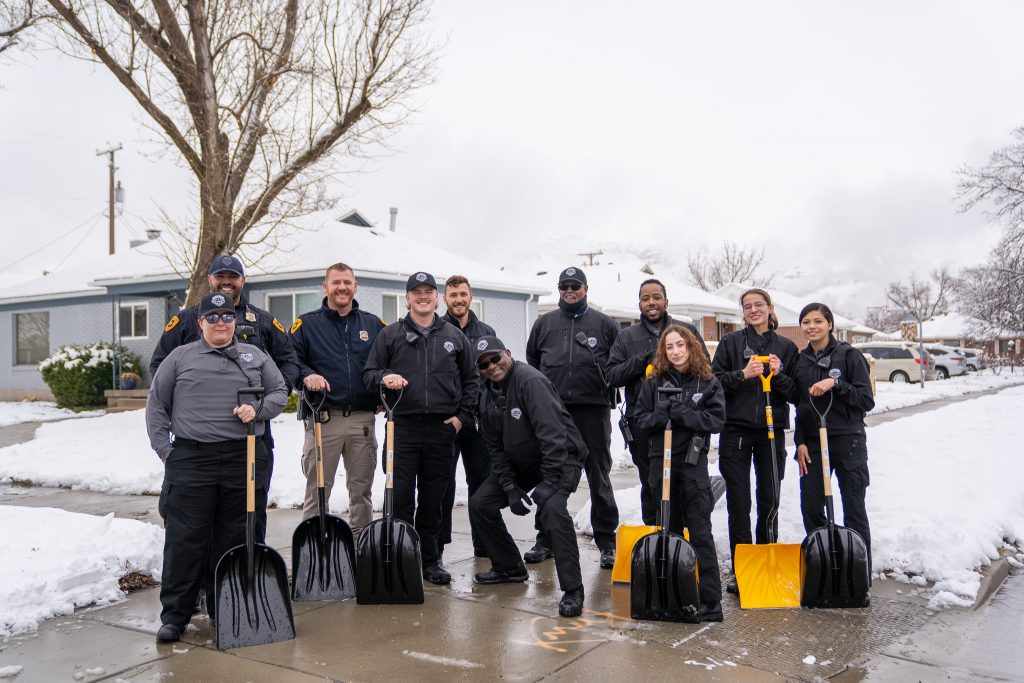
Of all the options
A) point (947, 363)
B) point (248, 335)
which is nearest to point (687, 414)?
point (248, 335)

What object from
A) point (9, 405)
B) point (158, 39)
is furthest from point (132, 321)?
point (158, 39)

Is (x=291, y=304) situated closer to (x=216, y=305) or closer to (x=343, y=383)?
(x=343, y=383)

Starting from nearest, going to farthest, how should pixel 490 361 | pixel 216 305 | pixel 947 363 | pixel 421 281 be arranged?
pixel 216 305, pixel 490 361, pixel 421 281, pixel 947 363

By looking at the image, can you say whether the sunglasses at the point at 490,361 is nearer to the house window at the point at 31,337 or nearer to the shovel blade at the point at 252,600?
the shovel blade at the point at 252,600

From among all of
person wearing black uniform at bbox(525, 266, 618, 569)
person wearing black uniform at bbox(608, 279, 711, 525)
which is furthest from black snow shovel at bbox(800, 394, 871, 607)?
person wearing black uniform at bbox(525, 266, 618, 569)

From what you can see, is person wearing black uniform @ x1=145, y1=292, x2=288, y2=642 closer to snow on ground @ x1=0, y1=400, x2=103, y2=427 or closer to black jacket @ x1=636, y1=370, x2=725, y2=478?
black jacket @ x1=636, y1=370, x2=725, y2=478

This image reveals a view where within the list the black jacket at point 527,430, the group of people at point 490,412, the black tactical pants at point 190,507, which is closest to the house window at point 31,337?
the group of people at point 490,412

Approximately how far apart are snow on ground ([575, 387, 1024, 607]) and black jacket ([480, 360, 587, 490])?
5.51ft

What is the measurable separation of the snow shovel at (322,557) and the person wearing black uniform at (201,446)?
54 centimetres

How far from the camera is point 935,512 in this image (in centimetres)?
667

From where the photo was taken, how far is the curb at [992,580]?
534cm

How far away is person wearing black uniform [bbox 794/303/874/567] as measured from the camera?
5551 millimetres

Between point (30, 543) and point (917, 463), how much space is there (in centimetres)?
867

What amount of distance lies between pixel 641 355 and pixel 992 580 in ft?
9.24
